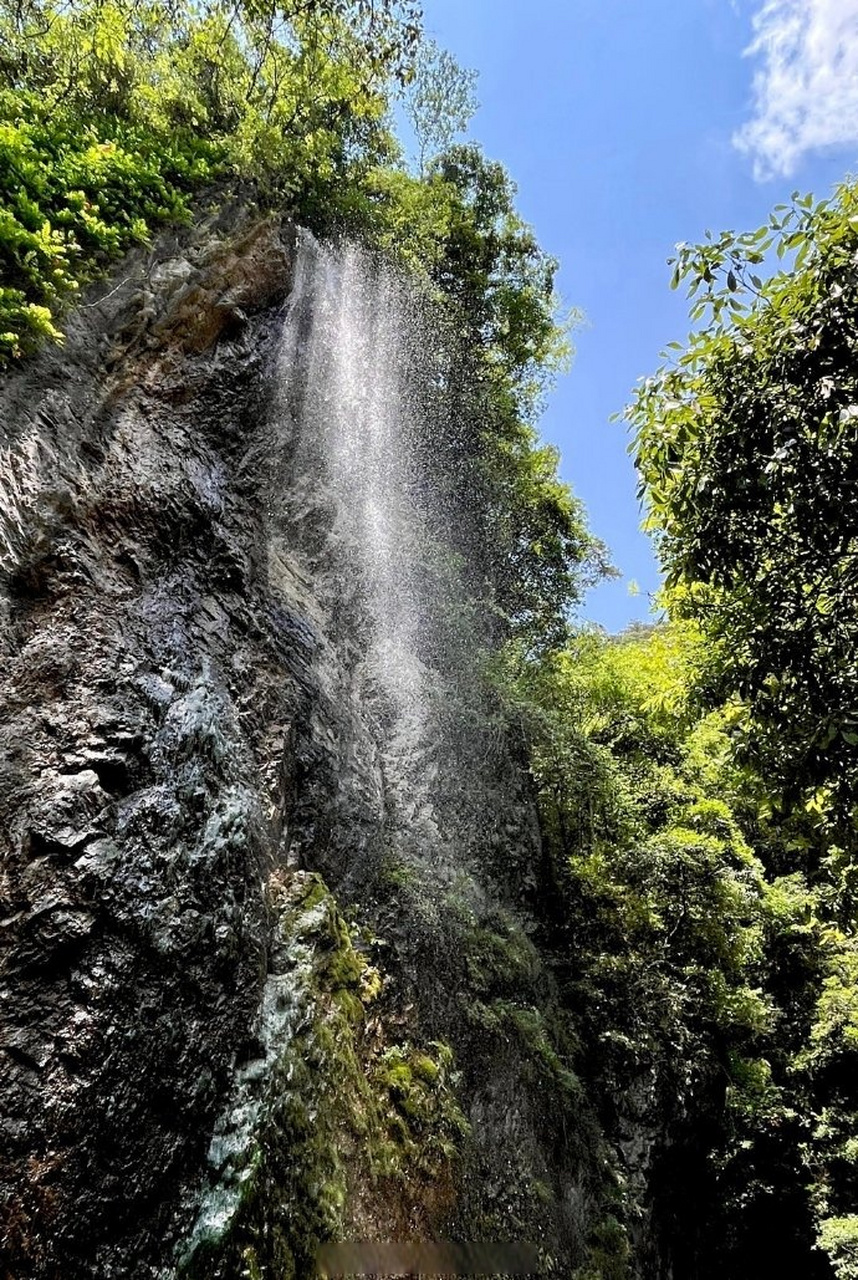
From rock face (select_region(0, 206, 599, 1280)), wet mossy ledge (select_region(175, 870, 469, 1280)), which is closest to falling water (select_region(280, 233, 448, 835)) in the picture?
rock face (select_region(0, 206, 599, 1280))

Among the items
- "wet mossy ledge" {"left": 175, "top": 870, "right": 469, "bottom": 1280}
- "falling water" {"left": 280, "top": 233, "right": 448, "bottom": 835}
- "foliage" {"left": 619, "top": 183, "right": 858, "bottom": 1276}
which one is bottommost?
"wet mossy ledge" {"left": 175, "top": 870, "right": 469, "bottom": 1280}

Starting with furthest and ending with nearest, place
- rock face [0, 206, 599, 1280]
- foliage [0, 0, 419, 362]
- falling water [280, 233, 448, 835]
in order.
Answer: falling water [280, 233, 448, 835], foliage [0, 0, 419, 362], rock face [0, 206, 599, 1280]

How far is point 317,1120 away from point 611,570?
11.4 meters

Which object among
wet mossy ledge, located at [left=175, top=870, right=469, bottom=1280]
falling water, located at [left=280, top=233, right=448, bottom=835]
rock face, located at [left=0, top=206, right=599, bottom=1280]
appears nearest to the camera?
rock face, located at [left=0, top=206, right=599, bottom=1280]

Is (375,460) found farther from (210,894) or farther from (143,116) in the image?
(210,894)

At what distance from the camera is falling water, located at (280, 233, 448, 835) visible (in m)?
8.30

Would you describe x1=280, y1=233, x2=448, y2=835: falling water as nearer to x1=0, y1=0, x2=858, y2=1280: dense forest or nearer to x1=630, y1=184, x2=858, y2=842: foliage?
x1=0, y1=0, x2=858, y2=1280: dense forest

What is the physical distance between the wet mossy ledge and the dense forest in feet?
10.0

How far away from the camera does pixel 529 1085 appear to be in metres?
6.57

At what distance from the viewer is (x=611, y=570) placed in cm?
1366

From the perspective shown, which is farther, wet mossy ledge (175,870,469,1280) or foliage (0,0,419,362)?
foliage (0,0,419,362)

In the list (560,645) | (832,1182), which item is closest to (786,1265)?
(832,1182)

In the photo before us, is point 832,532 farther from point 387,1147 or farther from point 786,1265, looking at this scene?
point 786,1265

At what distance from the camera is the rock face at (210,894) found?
2922mm
